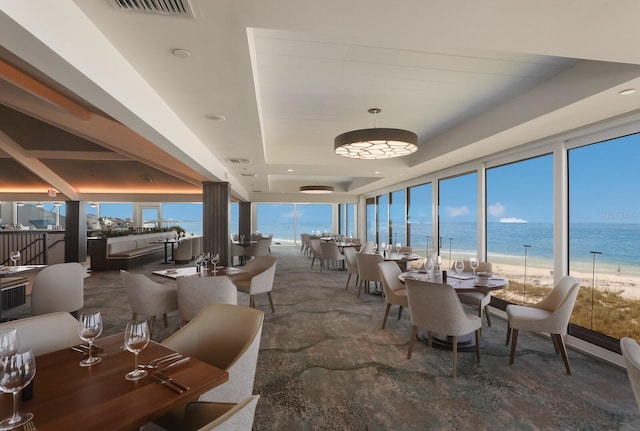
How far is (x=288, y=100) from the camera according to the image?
4043 millimetres

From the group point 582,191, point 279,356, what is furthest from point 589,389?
point 279,356

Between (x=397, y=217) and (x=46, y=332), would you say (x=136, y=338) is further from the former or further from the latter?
(x=397, y=217)

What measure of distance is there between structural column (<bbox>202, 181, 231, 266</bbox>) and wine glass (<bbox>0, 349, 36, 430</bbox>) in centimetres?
627

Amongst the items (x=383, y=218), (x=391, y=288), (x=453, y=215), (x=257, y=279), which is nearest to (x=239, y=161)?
(x=257, y=279)

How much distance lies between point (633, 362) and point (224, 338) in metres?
2.31

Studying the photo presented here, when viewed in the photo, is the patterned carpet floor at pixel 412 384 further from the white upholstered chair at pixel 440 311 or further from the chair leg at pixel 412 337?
the white upholstered chair at pixel 440 311

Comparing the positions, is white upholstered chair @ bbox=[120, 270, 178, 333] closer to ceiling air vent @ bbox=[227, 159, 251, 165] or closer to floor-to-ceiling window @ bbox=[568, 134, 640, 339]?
ceiling air vent @ bbox=[227, 159, 251, 165]

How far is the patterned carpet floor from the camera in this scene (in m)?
2.43

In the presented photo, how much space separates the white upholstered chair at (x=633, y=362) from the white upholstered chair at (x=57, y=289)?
5386mm

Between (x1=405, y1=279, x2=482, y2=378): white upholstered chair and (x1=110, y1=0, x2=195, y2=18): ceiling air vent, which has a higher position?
(x1=110, y1=0, x2=195, y2=18): ceiling air vent

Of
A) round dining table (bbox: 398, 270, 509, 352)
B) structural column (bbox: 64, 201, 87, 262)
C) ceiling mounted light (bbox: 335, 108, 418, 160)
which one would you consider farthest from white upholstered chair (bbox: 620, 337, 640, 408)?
structural column (bbox: 64, 201, 87, 262)

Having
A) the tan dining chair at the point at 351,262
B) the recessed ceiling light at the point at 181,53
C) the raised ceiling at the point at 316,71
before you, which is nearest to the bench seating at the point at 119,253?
the raised ceiling at the point at 316,71

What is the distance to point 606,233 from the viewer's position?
3965 mm

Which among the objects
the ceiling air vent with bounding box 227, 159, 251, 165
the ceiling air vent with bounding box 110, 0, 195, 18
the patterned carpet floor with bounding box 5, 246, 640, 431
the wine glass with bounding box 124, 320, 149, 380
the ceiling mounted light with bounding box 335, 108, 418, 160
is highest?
the ceiling air vent with bounding box 110, 0, 195, 18
